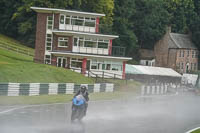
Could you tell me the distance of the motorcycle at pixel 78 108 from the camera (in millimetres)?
16938

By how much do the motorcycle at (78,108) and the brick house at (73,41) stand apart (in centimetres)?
3596

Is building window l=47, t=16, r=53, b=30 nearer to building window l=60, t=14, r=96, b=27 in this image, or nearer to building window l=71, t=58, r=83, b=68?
building window l=60, t=14, r=96, b=27

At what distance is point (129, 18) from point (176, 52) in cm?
1246

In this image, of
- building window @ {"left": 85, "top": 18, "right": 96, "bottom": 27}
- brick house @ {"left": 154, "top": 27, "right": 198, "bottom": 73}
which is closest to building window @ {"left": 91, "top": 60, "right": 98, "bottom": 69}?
building window @ {"left": 85, "top": 18, "right": 96, "bottom": 27}

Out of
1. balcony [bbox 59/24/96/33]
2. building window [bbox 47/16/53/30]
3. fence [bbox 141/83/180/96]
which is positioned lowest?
fence [bbox 141/83/180/96]

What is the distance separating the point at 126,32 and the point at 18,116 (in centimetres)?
6678

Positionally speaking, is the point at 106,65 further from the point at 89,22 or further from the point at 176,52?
the point at 176,52

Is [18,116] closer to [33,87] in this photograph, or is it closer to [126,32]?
[33,87]

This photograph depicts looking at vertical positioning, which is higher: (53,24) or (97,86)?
(53,24)

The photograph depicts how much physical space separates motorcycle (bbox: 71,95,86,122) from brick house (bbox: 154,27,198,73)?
75.7 metres

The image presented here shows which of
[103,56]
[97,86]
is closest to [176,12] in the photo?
[103,56]

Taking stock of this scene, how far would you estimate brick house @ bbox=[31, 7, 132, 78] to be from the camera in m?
54.2

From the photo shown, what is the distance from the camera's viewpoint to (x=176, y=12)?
9688cm

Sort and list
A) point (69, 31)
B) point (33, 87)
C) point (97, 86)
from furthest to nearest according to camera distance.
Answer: point (69, 31) < point (97, 86) < point (33, 87)
